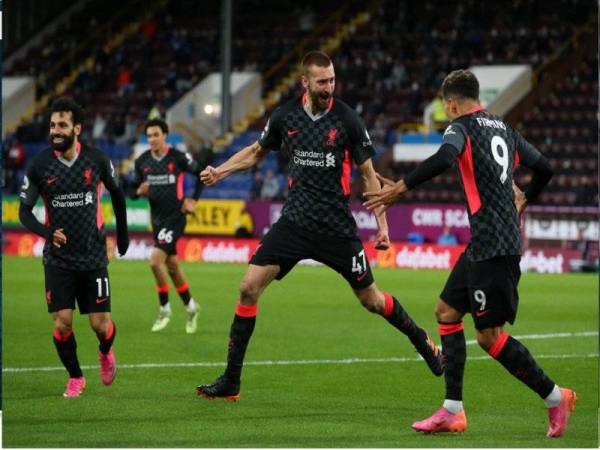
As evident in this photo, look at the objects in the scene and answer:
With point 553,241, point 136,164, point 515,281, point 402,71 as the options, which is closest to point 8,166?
point 402,71

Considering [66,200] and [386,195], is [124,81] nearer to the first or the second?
[66,200]

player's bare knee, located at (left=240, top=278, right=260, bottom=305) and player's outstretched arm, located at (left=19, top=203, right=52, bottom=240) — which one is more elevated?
player's outstretched arm, located at (left=19, top=203, right=52, bottom=240)

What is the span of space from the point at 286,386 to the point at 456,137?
3.63 metres

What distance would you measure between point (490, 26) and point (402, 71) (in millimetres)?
3225

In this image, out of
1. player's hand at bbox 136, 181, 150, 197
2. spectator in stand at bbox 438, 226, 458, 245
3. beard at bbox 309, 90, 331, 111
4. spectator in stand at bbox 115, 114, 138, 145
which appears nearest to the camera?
beard at bbox 309, 90, 331, 111

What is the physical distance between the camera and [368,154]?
988cm

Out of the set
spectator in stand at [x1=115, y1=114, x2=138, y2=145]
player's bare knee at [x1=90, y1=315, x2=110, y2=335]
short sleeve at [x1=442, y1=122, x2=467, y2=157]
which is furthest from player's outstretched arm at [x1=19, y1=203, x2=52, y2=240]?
spectator in stand at [x1=115, y1=114, x2=138, y2=145]

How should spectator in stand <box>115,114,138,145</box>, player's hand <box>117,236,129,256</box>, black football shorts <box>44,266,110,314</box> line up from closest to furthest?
1. black football shorts <box>44,266,110,314</box>
2. player's hand <box>117,236,129,256</box>
3. spectator in stand <box>115,114,138,145</box>

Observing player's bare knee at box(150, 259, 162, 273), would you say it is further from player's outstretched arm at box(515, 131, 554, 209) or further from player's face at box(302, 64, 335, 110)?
player's outstretched arm at box(515, 131, 554, 209)

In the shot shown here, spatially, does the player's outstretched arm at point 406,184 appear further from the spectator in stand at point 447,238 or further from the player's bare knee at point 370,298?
the spectator in stand at point 447,238

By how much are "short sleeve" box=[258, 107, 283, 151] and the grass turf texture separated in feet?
6.46

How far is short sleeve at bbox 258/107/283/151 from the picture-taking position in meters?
9.95

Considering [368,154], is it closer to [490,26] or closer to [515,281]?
[515,281]

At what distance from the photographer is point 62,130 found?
10.1m
